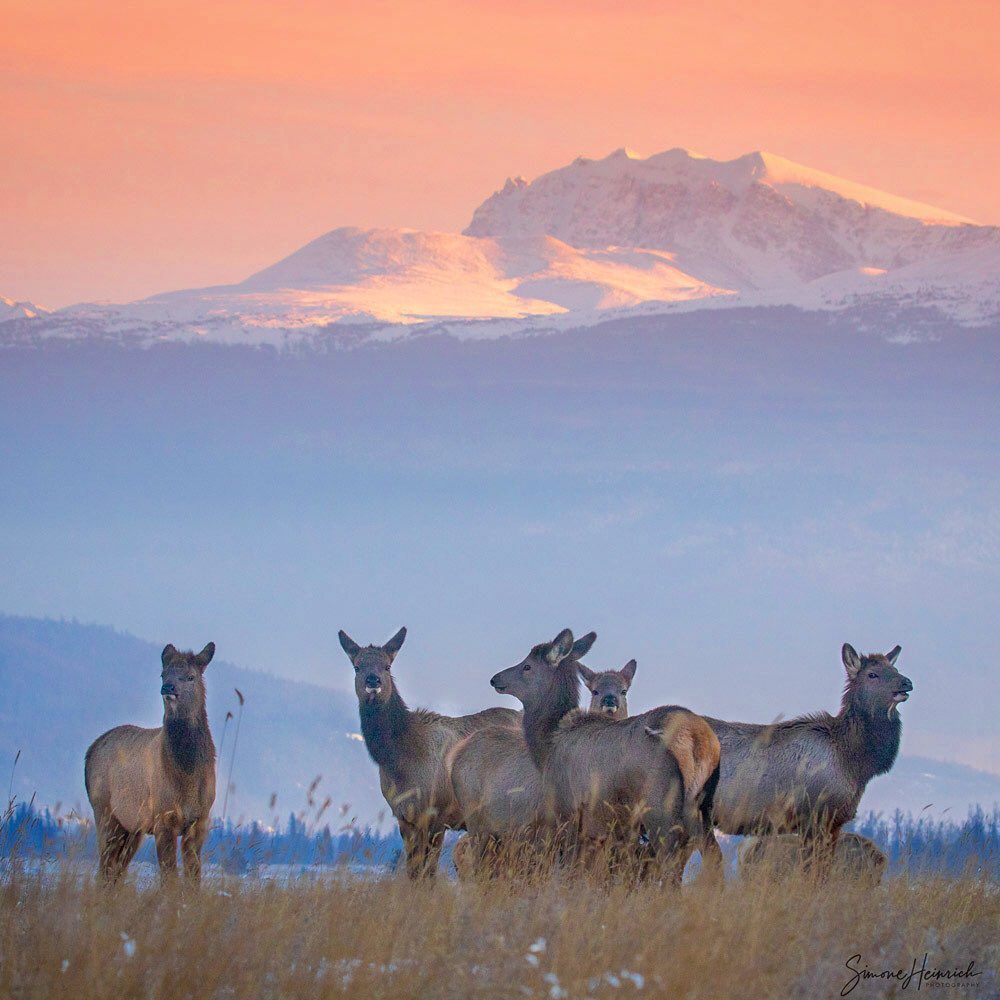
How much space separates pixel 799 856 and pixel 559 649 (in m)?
2.78

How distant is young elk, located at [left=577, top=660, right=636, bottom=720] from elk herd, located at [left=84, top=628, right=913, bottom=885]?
1119 mm

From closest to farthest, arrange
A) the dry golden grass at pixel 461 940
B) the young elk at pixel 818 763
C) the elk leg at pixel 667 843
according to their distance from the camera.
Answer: the dry golden grass at pixel 461 940 < the elk leg at pixel 667 843 < the young elk at pixel 818 763

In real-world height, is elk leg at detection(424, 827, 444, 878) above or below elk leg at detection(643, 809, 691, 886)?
below

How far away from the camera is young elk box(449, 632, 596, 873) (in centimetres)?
1318

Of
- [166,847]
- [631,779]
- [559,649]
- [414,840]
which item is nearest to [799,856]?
[631,779]

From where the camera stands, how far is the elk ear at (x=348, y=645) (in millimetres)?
15742

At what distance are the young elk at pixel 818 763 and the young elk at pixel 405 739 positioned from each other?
2467 mm

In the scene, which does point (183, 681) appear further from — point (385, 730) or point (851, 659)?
point (851, 659)

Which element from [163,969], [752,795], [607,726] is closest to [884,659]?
[752,795]

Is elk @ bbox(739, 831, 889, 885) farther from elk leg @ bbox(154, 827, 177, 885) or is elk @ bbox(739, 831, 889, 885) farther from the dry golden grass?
elk leg @ bbox(154, 827, 177, 885)

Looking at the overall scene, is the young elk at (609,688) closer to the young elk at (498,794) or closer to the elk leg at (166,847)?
the young elk at (498,794)

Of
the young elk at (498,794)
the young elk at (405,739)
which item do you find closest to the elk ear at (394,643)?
the young elk at (405,739)

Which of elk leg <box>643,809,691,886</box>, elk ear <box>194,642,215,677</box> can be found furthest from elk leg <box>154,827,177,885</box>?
elk leg <box>643,809,691,886</box>

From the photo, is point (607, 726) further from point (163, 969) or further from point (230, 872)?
point (163, 969)
